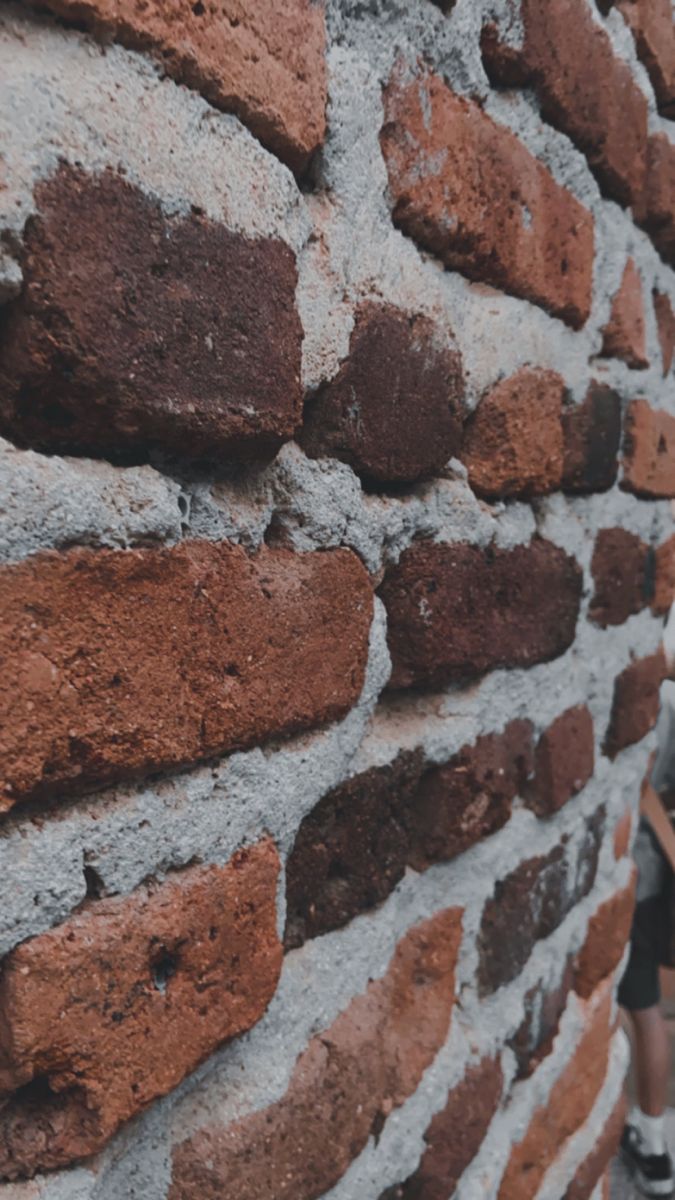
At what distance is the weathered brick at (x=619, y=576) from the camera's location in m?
0.92

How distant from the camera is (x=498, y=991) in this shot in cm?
78

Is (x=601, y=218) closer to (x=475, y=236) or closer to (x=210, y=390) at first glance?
(x=475, y=236)

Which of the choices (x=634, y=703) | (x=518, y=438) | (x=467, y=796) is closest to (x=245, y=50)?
(x=518, y=438)

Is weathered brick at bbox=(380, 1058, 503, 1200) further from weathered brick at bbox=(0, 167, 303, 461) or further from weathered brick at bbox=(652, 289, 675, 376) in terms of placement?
weathered brick at bbox=(652, 289, 675, 376)

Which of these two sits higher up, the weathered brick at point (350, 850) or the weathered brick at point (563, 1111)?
the weathered brick at point (350, 850)

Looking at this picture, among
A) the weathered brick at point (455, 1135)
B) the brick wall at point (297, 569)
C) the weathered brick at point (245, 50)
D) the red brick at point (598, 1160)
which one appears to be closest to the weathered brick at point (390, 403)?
the brick wall at point (297, 569)

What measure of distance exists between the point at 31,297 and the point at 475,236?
0.38 metres

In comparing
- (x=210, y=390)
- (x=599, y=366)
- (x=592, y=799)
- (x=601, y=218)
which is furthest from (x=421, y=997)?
(x=601, y=218)

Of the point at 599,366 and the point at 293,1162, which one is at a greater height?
the point at 599,366

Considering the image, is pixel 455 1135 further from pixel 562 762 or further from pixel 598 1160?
pixel 598 1160

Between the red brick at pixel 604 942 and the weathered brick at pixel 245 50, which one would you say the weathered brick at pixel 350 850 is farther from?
the red brick at pixel 604 942

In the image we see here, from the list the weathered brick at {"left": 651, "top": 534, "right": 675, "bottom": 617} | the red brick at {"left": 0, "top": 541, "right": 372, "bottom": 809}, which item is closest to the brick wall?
the red brick at {"left": 0, "top": 541, "right": 372, "bottom": 809}

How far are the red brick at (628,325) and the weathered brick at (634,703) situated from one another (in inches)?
13.5

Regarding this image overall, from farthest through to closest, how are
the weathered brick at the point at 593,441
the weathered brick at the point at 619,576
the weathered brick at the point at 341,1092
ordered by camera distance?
the weathered brick at the point at 619,576 < the weathered brick at the point at 593,441 < the weathered brick at the point at 341,1092
